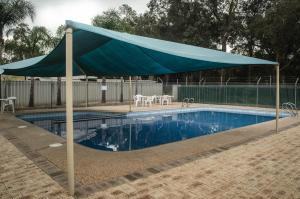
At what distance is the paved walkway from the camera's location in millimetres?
3039

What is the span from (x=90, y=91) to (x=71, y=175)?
1487 cm

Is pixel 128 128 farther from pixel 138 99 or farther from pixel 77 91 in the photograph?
pixel 77 91

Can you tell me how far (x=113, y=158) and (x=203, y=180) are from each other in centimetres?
169

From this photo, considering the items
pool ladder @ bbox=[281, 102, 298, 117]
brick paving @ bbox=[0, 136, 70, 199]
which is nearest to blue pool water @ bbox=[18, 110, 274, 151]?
pool ladder @ bbox=[281, 102, 298, 117]

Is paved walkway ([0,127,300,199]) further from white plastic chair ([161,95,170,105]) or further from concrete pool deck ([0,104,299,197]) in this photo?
white plastic chair ([161,95,170,105])

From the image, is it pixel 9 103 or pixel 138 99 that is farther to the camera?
pixel 138 99

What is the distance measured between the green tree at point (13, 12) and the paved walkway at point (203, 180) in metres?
10.3

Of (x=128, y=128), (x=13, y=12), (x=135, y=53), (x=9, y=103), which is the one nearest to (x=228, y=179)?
(x=135, y=53)

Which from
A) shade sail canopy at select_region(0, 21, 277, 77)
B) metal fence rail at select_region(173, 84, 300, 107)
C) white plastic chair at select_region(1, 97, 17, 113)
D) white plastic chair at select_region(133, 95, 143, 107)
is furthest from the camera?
white plastic chair at select_region(133, 95, 143, 107)

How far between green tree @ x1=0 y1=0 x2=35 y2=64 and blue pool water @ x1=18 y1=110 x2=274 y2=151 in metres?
5.29

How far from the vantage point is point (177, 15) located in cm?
2419

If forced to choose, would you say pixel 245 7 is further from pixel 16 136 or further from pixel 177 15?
pixel 16 136

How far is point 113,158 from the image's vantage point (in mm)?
4480

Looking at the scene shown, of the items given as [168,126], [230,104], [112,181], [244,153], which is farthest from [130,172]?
[230,104]
